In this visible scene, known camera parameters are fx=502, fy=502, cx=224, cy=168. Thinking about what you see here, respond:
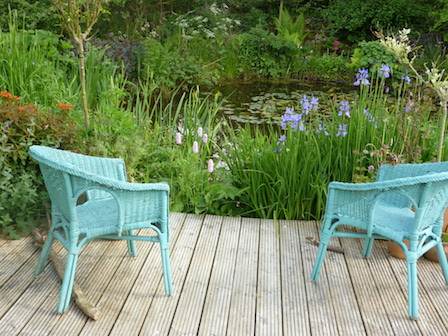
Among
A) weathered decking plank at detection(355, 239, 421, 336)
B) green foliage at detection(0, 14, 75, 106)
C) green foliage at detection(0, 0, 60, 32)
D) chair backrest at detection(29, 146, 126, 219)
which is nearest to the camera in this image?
chair backrest at detection(29, 146, 126, 219)

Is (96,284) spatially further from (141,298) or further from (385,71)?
(385,71)

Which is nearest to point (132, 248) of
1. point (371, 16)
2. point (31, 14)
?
point (31, 14)

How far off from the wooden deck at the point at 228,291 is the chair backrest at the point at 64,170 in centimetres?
42

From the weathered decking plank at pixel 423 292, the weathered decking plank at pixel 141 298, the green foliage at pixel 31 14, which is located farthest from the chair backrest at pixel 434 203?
the green foliage at pixel 31 14

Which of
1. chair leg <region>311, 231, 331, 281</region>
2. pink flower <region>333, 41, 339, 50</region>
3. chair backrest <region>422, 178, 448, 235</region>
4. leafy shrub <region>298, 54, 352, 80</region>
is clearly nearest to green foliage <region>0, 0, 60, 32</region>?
leafy shrub <region>298, 54, 352, 80</region>

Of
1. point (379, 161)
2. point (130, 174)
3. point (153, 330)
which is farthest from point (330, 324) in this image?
point (130, 174)

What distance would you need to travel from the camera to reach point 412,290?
2.14 metres

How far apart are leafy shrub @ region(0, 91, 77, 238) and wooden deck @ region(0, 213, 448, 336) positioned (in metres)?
0.17

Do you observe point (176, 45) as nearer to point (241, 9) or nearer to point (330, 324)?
point (241, 9)

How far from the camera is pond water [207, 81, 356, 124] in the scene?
6466mm

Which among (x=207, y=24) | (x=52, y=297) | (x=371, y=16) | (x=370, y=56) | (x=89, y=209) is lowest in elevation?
(x=52, y=297)

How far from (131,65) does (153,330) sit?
225 inches

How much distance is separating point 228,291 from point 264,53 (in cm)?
742

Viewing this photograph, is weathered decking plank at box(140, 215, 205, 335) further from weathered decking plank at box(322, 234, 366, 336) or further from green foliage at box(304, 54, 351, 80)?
green foliage at box(304, 54, 351, 80)
